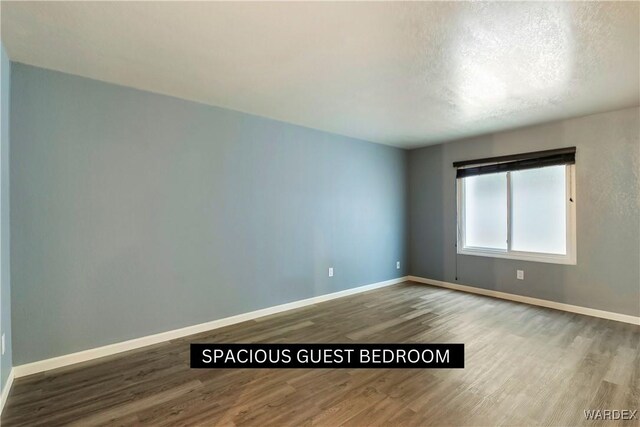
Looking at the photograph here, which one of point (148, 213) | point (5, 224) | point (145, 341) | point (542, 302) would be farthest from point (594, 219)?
point (5, 224)

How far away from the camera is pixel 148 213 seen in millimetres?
2881

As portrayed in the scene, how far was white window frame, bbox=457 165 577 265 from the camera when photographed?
3.84 meters

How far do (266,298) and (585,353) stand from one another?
3120 mm

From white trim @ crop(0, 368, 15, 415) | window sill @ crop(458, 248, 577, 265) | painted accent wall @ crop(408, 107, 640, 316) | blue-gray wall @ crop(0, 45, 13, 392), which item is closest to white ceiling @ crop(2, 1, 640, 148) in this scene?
blue-gray wall @ crop(0, 45, 13, 392)

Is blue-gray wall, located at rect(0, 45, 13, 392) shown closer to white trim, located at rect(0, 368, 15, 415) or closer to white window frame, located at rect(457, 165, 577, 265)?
white trim, located at rect(0, 368, 15, 415)

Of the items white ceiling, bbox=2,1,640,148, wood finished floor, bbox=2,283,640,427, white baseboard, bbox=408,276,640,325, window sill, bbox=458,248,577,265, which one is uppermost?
white ceiling, bbox=2,1,640,148

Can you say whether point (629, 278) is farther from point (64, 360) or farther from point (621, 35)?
point (64, 360)

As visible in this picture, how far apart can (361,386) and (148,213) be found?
2.37 metres

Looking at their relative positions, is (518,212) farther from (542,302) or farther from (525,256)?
(542,302)

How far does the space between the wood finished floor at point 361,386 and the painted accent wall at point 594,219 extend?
1.86ft

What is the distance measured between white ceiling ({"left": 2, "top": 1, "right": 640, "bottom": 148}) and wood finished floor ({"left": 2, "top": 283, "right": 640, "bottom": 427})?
237 centimetres

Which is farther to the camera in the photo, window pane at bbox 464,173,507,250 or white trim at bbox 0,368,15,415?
window pane at bbox 464,173,507,250

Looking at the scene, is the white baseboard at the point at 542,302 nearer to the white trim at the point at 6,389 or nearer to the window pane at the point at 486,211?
the window pane at the point at 486,211

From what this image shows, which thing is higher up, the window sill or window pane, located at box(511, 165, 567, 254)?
window pane, located at box(511, 165, 567, 254)
